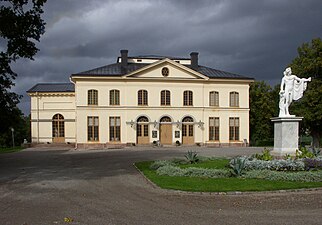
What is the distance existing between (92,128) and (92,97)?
3.39 m

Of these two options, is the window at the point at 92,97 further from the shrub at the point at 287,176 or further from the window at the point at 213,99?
the shrub at the point at 287,176

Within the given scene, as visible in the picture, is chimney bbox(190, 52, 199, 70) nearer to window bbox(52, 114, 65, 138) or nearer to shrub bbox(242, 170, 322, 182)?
window bbox(52, 114, 65, 138)

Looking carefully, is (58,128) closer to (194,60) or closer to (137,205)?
(194,60)

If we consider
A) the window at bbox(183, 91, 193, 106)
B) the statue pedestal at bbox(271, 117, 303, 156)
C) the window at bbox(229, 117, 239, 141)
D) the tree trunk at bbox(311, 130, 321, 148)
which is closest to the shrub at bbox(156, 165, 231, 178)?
the statue pedestal at bbox(271, 117, 303, 156)

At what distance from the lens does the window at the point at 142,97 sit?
41781mm

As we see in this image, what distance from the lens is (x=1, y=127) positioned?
84.1 ft

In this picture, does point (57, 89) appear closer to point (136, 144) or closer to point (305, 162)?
point (136, 144)

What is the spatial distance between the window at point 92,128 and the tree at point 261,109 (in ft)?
74.4

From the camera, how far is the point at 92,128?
40781 mm

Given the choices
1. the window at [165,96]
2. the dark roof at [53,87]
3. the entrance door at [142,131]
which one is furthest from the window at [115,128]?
the dark roof at [53,87]

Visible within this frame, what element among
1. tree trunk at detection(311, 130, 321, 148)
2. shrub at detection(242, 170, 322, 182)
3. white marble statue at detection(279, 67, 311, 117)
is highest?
white marble statue at detection(279, 67, 311, 117)

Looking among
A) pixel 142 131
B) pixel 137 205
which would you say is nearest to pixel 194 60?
pixel 142 131

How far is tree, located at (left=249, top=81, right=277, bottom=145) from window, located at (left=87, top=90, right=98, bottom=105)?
2252 cm

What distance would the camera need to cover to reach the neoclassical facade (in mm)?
40750
